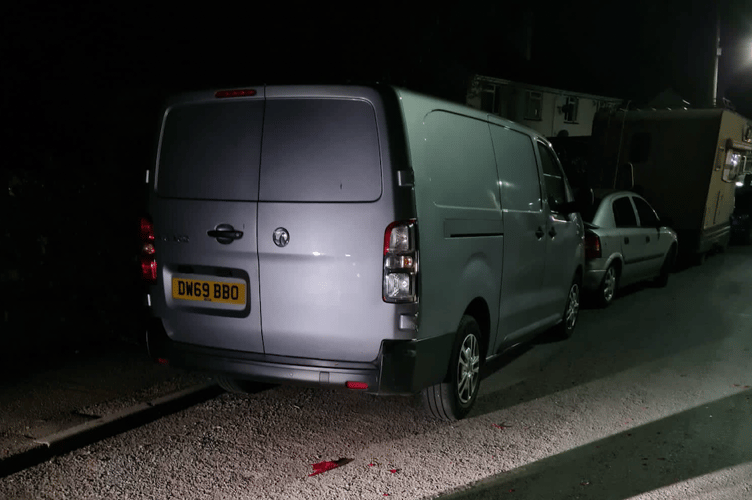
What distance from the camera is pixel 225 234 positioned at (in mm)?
4457

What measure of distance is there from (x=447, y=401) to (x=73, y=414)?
250cm

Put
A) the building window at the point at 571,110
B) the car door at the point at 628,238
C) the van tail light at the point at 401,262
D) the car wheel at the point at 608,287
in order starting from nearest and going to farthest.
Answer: the van tail light at the point at 401,262
the car wheel at the point at 608,287
the car door at the point at 628,238
the building window at the point at 571,110

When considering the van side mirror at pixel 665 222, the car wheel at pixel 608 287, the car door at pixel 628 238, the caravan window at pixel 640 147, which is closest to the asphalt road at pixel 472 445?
the car wheel at pixel 608 287

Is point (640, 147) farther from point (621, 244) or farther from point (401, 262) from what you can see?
point (401, 262)

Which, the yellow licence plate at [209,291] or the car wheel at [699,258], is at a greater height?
the yellow licence plate at [209,291]

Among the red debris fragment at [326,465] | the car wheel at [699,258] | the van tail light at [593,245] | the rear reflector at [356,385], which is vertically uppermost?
the rear reflector at [356,385]

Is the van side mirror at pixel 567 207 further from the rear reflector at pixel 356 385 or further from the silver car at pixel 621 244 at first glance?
the rear reflector at pixel 356 385

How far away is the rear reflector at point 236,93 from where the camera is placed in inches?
174

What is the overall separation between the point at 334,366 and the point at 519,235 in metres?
2.13

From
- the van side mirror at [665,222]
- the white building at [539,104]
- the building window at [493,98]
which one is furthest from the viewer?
the white building at [539,104]

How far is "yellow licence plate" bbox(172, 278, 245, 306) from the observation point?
4.48 m

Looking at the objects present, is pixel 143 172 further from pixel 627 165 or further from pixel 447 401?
pixel 627 165

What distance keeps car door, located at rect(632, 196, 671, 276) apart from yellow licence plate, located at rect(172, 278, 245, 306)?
7.68 m

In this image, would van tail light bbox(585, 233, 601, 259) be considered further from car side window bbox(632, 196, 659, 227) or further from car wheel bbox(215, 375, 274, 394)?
car wheel bbox(215, 375, 274, 394)
